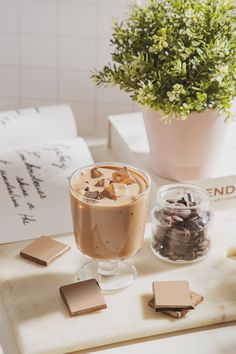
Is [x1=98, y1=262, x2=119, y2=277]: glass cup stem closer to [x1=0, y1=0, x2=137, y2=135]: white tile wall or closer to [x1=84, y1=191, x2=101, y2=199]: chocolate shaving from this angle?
[x1=84, y1=191, x2=101, y2=199]: chocolate shaving

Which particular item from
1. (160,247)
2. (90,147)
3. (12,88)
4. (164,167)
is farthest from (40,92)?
(160,247)

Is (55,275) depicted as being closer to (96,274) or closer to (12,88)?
(96,274)

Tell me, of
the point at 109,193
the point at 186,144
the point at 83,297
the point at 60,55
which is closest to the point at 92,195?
the point at 109,193

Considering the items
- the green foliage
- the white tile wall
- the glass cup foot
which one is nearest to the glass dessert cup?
the glass cup foot

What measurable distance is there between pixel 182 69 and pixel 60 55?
543mm

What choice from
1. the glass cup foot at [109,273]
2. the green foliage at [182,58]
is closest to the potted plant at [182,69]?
the green foliage at [182,58]

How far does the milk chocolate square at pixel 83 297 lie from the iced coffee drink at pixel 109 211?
0.04m

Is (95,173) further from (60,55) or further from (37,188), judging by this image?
(60,55)

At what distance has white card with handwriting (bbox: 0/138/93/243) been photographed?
47.8 inches

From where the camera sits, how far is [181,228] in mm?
1120

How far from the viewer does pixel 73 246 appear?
1.18 meters

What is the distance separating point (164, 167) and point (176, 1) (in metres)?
0.27

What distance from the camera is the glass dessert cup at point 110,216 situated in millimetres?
1031

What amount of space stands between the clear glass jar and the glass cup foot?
58 millimetres
